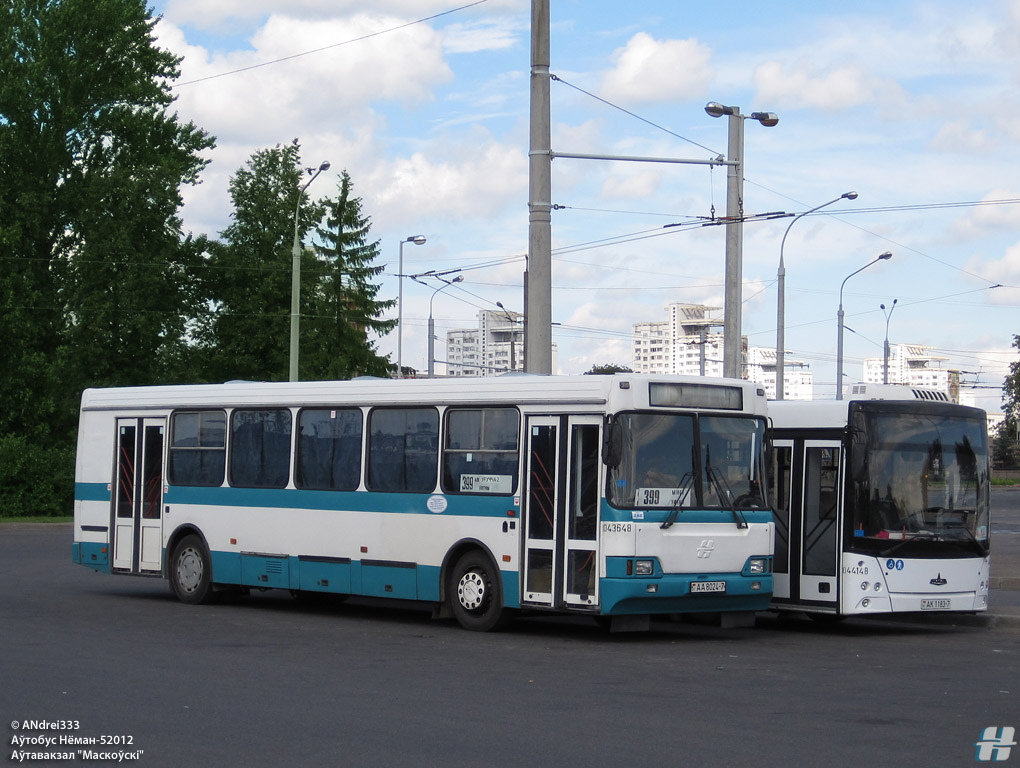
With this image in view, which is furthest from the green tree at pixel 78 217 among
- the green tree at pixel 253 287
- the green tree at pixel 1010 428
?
the green tree at pixel 1010 428

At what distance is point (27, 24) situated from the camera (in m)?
46.0

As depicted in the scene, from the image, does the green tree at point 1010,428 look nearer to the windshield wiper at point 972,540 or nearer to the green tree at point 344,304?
the green tree at point 344,304

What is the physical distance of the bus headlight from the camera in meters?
15.0

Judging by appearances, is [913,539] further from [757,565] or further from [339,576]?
[339,576]

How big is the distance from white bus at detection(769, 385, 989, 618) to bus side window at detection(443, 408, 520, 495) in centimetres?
297

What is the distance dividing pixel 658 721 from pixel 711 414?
609 centimetres

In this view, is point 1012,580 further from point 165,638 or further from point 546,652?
point 165,638

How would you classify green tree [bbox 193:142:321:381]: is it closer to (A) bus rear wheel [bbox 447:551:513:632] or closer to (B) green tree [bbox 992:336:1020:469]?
(A) bus rear wheel [bbox 447:551:513:632]

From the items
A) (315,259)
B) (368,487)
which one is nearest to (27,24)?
(315,259)

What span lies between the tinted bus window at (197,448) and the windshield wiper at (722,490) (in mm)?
6860

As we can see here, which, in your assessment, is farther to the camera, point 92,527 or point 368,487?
point 92,527

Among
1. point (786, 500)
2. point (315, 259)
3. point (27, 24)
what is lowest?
point (786, 500)

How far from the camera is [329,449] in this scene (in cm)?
1734

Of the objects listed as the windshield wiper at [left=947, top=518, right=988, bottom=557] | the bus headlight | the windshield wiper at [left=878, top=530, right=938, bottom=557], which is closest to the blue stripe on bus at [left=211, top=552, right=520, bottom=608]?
the bus headlight
